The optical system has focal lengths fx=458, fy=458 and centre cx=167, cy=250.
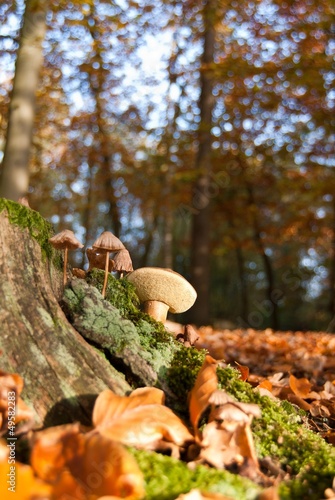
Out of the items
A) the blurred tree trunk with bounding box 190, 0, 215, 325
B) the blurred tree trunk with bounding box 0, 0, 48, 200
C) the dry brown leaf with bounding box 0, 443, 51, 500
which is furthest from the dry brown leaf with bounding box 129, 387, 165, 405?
the blurred tree trunk with bounding box 190, 0, 215, 325

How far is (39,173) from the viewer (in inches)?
813

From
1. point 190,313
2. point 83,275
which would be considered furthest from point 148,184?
point 83,275

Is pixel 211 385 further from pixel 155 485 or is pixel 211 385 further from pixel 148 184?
pixel 148 184

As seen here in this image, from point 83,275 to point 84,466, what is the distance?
1.17 metres

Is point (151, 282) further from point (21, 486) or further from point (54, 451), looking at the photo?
point (21, 486)

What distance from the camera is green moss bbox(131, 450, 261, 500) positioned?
1305 mm

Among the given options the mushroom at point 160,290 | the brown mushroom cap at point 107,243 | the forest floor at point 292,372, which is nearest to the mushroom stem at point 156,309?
the mushroom at point 160,290

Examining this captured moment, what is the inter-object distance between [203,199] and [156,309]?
30.7 ft

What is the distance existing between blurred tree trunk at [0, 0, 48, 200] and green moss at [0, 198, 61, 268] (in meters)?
4.80

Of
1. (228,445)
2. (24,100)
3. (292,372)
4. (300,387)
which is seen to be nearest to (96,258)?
(228,445)

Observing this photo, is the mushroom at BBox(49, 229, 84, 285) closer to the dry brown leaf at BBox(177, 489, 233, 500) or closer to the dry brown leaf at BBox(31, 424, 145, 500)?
the dry brown leaf at BBox(31, 424, 145, 500)

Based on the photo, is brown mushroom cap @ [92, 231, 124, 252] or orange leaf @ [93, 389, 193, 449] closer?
orange leaf @ [93, 389, 193, 449]

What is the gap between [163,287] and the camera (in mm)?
2201

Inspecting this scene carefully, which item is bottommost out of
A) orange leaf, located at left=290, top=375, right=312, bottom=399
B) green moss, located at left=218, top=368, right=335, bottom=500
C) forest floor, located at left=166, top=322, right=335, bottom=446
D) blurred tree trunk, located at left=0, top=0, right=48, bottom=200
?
forest floor, located at left=166, top=322, right=335, bottom=446
